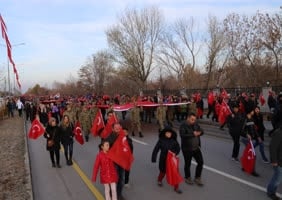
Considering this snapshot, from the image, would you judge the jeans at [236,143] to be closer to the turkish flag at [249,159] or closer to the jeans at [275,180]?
the turkish flag at [249,159]

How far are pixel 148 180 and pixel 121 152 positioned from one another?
1.78 m

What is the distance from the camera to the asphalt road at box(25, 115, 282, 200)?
825 cm

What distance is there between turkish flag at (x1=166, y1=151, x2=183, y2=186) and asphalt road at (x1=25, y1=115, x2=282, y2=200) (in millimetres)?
262

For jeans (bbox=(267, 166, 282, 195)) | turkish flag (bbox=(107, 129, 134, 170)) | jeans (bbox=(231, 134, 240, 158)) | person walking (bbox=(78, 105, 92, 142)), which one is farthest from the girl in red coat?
person walking (bbox=(78, 105, 92, 142))

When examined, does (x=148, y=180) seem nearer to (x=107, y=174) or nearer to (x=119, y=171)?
(x=119, y=171)

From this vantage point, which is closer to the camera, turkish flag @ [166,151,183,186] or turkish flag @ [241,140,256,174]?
turkish flag @ [166,151,183,186]

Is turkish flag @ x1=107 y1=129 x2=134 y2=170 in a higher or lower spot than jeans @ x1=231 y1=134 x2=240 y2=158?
higher

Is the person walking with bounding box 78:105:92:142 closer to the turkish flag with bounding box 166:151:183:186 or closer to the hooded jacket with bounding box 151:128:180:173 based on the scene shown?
the hooded jacket with bounding box 151:128:180:173

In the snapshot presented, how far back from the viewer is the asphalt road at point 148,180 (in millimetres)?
8251

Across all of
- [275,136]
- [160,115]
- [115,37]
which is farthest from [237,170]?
[115,37]

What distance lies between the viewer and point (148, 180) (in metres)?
9.65

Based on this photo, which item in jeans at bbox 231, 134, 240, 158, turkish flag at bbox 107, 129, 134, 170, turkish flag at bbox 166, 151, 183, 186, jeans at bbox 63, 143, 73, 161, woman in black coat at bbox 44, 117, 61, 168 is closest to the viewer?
turkish flag at bbox 107, 129, 134, 170

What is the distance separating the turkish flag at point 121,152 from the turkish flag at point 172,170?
2.77ft

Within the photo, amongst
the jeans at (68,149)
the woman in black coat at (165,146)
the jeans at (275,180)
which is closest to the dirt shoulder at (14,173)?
the jeans at (68,149)
